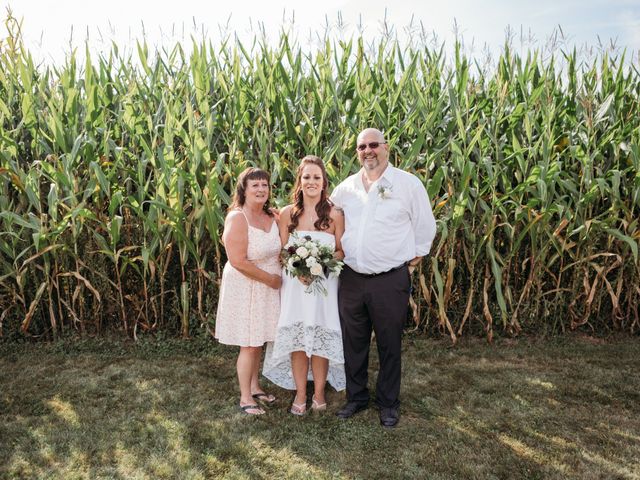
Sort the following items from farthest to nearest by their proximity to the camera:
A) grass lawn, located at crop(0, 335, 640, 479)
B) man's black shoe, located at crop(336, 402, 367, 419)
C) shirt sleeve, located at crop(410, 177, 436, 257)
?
1. man's black shoe, located at crop(336, 402, 367, 419)
2. shirt sleeve, located at crop(410, 177, 436, 257)
3. grass lawn, located at crop(0, 335, 640, 479)

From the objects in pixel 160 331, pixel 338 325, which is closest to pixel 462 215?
pixel 338 325

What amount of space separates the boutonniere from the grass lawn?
1.31 m

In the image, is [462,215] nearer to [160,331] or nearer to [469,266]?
[469,266]

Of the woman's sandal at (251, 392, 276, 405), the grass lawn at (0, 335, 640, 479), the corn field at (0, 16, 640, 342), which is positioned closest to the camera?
the grass lawn at (0, 335, 640, 479)

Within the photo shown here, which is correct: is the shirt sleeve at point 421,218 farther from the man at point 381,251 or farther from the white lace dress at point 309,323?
the white lace dress at point 309,323

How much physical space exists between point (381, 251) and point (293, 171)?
1.52m

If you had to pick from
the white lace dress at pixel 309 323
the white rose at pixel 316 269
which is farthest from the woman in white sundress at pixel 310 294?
the white rose at pixel 316 269

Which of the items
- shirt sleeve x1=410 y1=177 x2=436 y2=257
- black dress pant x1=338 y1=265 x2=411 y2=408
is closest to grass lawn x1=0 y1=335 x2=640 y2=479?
black dress pant x1=338 y1=265 x2=411 y2=408

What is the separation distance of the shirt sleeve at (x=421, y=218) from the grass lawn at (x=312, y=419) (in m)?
1.04

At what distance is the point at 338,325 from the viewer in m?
3.19

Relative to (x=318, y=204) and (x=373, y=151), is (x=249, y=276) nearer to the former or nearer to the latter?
(x=318, y=204)

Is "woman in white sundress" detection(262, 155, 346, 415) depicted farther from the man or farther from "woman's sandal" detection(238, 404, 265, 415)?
"woman's sandal" detection(238, 404, 265, 415)

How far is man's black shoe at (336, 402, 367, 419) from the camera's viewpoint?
128 inches

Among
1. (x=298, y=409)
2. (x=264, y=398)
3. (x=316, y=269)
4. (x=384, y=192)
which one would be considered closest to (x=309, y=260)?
(x=316, y=269)
